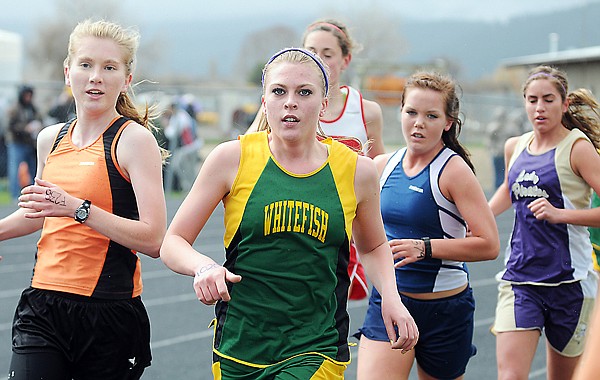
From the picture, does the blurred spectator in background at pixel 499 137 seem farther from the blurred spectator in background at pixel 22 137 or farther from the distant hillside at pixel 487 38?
the distant hillside at pixel 487 38

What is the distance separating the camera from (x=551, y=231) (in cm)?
514

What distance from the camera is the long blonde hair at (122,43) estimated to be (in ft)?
12.4

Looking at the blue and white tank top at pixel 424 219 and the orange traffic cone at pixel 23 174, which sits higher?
the blue and white tank top at pixel 424 219

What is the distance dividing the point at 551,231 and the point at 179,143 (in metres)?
13.4

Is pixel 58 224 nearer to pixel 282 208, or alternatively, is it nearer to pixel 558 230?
pixel 282 208

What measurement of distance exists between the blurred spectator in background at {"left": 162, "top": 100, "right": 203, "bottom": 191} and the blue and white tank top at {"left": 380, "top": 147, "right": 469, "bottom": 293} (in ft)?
44.0

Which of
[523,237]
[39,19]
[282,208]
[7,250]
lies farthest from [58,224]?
[39,19]

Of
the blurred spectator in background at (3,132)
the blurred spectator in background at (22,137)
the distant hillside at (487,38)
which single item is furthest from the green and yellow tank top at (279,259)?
the distant hillside at (487,38)

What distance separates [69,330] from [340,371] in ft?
3.74

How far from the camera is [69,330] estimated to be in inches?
142

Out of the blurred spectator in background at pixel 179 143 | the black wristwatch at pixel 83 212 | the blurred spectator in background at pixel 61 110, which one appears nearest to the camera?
the black wristwatch at pixel 83 212

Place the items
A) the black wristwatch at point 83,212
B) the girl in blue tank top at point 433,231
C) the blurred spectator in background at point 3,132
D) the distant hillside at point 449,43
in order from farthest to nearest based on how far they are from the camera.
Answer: the distant hillside at point 449,43
the blurred spectator in background at point 3,132
the girl in blue tank top at point 433,231
the black wristwatch at point 83,212

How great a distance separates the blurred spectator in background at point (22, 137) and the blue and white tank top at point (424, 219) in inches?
485

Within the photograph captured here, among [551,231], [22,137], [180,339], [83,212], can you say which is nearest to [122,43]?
[83,212]
